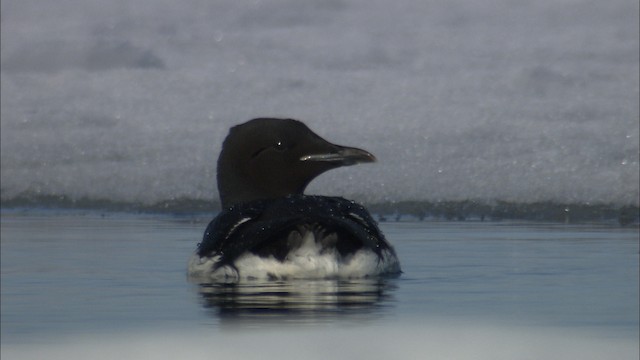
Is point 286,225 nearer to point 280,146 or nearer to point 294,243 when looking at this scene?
point 294,243

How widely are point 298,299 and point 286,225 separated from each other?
0.55 metres

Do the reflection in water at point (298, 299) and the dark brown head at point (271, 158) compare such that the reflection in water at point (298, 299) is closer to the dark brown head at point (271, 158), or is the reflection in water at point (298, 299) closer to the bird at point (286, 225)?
the bird at point (286, 225)

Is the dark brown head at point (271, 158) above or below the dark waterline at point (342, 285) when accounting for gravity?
above

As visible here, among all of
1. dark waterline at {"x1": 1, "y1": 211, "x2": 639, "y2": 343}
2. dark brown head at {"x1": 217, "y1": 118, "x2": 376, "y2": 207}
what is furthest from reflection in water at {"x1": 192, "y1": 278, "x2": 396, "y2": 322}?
dark brown head at {"x1": 217, "y1": 118, "x2": 376, "y2": 207}

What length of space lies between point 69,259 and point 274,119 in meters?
1.32

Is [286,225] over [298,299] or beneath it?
over

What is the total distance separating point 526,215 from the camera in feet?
34.1

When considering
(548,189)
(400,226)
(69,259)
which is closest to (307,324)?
(69,259)

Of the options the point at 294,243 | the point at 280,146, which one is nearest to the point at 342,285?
the point at 294,243

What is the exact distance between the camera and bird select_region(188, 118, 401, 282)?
18.9 feet

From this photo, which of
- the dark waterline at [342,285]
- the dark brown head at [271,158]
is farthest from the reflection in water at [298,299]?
the dark brown head at [271,158]

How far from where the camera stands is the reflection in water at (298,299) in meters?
4.91

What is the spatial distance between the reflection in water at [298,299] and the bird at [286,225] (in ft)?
0.19

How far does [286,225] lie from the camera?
227 inches
